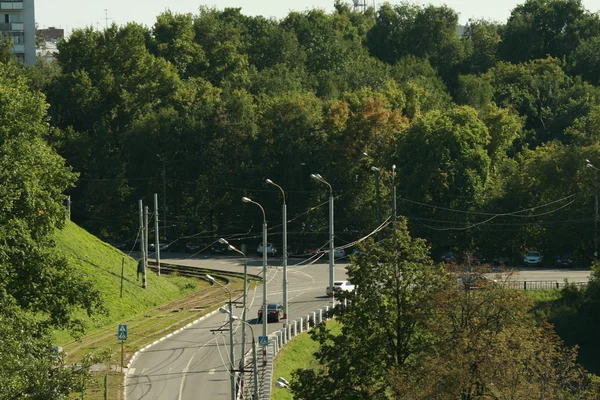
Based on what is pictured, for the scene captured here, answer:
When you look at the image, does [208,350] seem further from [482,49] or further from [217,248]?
[482,49]

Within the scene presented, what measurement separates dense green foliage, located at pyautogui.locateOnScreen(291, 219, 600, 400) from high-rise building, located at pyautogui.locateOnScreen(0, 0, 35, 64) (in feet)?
302

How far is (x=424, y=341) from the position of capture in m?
34.2

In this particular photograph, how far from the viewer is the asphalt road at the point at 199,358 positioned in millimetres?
41656

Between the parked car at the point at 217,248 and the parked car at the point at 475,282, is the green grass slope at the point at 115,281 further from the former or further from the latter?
the parked car at the point at 475,282

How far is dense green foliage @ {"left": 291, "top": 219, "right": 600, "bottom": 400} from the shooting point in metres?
31.4

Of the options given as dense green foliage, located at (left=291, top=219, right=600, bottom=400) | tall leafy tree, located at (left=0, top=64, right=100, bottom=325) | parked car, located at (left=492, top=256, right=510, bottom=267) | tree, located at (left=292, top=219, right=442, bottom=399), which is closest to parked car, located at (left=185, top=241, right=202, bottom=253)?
parked car, located at (left=492, top=256, right=510, bottom=267)

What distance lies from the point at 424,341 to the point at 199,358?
15761mm

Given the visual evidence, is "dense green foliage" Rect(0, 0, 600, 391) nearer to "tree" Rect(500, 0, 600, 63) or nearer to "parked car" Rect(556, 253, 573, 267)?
"tree" Rect(500, 0, 600, 63)

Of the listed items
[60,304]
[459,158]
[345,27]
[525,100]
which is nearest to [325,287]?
[459,158]

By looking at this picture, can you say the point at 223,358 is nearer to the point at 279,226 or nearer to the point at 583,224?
the point at 583,224

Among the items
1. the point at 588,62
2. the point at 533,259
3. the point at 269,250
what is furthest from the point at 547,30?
the point at 269,250

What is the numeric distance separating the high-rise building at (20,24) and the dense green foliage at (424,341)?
92.2 metres

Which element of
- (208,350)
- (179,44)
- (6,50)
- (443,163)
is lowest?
(208,350)

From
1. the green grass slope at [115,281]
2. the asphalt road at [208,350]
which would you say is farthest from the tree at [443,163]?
the green grass slope at [115,281]
